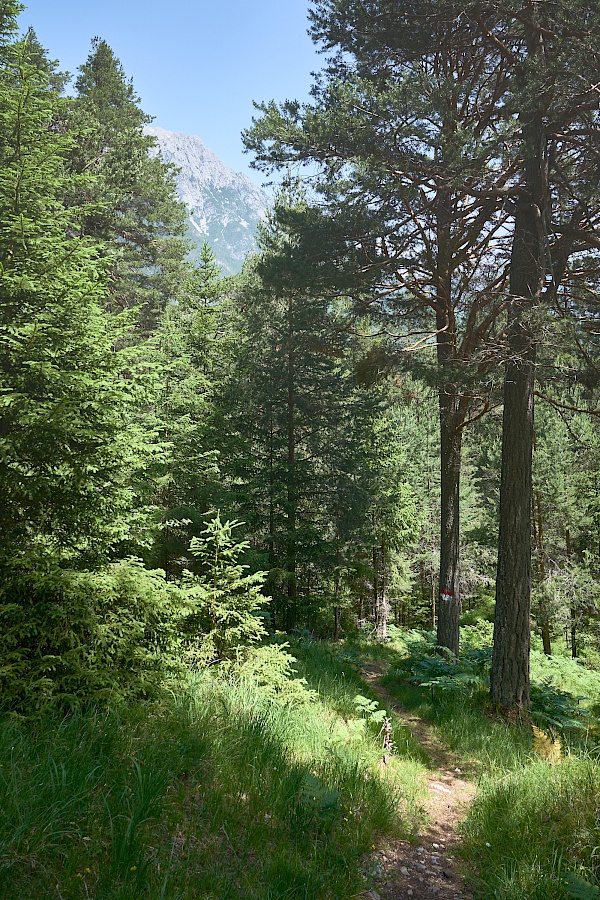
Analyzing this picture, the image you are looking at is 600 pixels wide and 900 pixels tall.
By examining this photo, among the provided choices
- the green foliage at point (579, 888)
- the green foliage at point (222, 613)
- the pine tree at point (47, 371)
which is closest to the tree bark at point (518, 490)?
the green foliage at point (222, 613)

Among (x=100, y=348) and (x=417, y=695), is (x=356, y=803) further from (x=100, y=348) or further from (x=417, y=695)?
(x=100, y=348)

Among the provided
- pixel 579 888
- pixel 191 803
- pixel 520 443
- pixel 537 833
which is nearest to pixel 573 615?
pixel 520 443

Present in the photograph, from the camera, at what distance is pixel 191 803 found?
288 centimetres

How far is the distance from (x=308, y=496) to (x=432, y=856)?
29.3 feet

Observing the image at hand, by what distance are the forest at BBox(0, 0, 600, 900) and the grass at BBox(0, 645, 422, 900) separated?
18 millimetres

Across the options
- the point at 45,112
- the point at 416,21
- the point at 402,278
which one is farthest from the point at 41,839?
the point at 416,21

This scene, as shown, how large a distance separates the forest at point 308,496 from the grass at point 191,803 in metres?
0.02

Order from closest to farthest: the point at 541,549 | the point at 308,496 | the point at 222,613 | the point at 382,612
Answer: the point at 222,613
the point at 308,496
the point at 541,549
the point at 382,612

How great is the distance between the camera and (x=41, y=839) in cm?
215

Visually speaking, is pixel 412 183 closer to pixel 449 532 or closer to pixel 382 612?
pixel 449 532

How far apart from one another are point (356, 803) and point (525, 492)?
4.36 metres

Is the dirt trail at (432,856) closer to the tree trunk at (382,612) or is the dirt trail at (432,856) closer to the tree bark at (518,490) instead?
the tree bark at (518,490)

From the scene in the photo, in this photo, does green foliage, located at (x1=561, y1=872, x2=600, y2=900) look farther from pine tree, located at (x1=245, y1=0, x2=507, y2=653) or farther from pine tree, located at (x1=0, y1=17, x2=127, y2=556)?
pine tree, located at (x1=245, y1=0, x2=507, y2=653)

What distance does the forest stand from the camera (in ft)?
9.22
